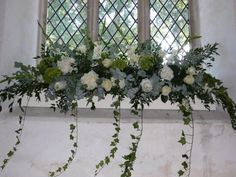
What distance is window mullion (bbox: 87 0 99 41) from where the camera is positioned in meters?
2.69

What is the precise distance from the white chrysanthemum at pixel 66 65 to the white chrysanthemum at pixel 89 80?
102mm

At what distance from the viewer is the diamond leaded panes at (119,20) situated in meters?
2.76

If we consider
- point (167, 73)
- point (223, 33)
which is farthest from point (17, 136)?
point (223, 33)

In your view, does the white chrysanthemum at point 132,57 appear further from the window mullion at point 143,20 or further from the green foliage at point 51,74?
the window mullion at point 143,20

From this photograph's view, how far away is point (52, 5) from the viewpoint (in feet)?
9.28

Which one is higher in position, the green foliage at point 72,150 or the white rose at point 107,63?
the white rose at point 107,63

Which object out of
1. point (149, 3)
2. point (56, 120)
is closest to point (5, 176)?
point (56, 120)

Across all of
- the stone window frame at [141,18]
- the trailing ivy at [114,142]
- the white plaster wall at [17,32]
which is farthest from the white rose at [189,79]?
the white plaster wall at [17,32]

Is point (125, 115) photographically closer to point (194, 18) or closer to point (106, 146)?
point (106, 146)

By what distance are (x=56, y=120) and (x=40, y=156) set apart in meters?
0.21

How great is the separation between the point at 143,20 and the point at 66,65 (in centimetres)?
106

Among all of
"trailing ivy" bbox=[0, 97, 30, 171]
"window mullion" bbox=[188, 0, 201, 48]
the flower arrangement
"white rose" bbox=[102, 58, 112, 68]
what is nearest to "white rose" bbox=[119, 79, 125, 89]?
the flower arrangement

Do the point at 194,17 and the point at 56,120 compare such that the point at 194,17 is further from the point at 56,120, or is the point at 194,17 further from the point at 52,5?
the point at 56,120

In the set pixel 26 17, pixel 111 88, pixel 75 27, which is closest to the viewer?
pixel 111 88
